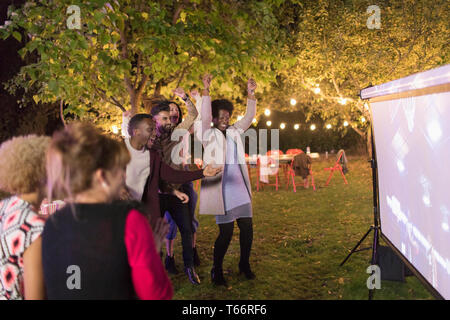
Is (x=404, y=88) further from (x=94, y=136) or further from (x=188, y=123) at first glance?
(x=188, y=123)

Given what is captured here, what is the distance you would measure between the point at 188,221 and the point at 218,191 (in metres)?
0.60

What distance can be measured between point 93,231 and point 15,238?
490 mm

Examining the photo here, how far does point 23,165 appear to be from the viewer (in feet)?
6.24

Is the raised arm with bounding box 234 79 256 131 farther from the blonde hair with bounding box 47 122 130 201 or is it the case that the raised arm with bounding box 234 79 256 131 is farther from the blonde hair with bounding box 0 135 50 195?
the blonde hair with bounding box 47 122 130 201

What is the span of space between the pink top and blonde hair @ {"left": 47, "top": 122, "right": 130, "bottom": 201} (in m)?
0.24

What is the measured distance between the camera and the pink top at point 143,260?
1.64 meters

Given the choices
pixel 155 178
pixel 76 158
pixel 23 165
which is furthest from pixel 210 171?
pixel 76 158

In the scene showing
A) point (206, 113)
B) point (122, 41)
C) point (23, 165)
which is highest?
point (122, 41)

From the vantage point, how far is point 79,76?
19.4ft

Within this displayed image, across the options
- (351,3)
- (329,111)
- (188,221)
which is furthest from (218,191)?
(329,111)

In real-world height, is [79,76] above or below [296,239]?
above

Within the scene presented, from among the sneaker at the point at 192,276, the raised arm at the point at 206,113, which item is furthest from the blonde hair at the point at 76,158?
the sneaker at the point at 192,276

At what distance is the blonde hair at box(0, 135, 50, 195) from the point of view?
189 centimetres

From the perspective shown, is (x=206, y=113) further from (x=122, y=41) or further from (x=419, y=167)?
(x=122, y=41)
